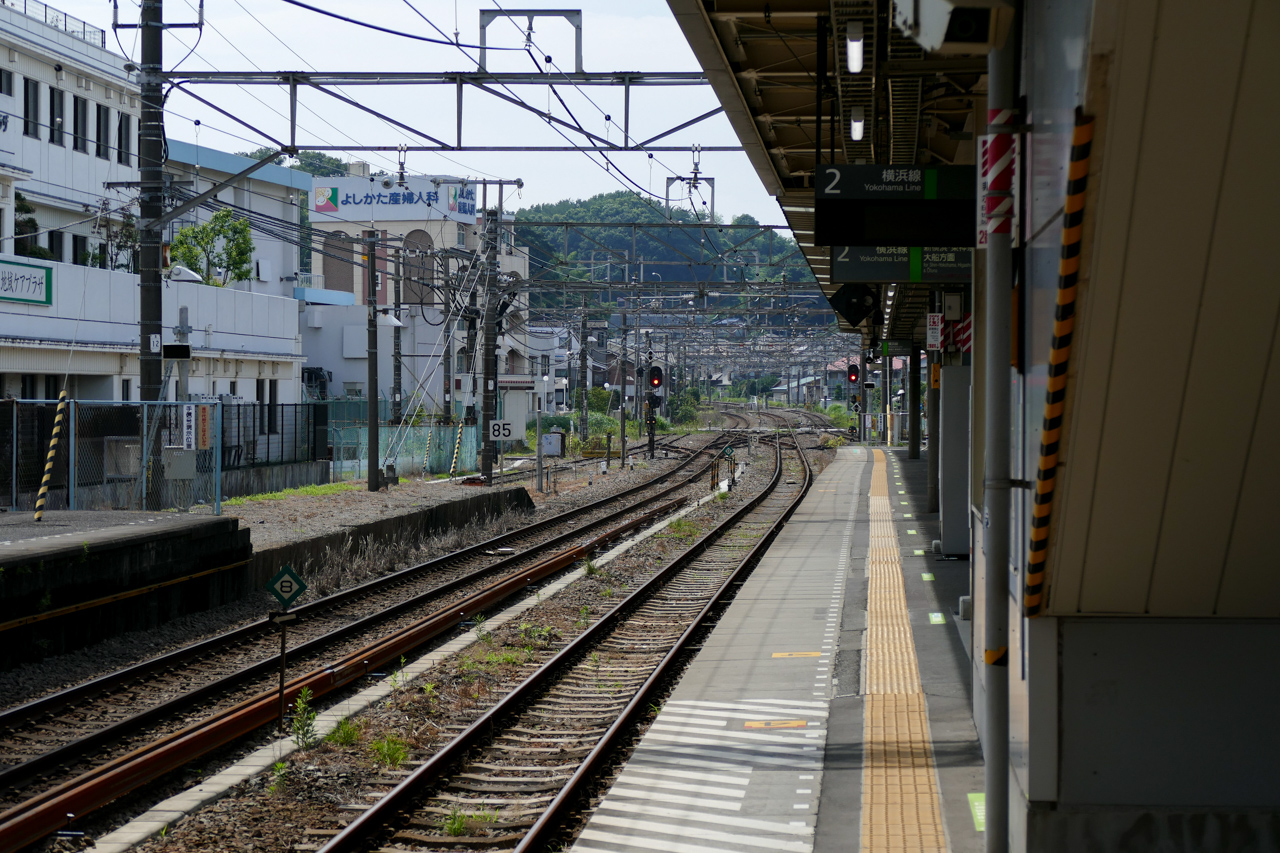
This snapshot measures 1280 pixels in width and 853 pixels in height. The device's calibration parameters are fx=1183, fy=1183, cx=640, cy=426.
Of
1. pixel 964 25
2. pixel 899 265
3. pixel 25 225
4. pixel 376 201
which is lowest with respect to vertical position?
pixel 964 25

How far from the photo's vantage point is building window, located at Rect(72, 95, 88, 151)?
33.8 metres

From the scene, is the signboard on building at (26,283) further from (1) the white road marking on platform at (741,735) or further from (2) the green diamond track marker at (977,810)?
(2) the green diamond track marker at (977,810)

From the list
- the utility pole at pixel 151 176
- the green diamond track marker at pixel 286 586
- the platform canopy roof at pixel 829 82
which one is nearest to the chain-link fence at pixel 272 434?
the utility pole at pixel 151 176

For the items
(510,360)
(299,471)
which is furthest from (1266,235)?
(510,360)

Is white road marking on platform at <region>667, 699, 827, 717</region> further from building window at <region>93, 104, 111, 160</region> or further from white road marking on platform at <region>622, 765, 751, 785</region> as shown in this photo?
building window at <region>93, 104, 111, 160</region>

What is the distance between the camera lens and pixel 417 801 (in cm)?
763

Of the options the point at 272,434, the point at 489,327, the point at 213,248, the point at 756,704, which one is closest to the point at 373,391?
the point at 272,434

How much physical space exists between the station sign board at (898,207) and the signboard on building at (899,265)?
13.6 feet

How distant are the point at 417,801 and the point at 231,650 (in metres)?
5.38

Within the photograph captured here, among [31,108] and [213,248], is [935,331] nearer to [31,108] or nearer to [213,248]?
[31,108]

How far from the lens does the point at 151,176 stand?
15758mm

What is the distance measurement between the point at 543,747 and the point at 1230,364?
6.40 metres

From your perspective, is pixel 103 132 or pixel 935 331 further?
pixel 103 132

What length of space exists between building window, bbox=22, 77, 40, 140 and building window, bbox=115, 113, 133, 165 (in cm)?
364
